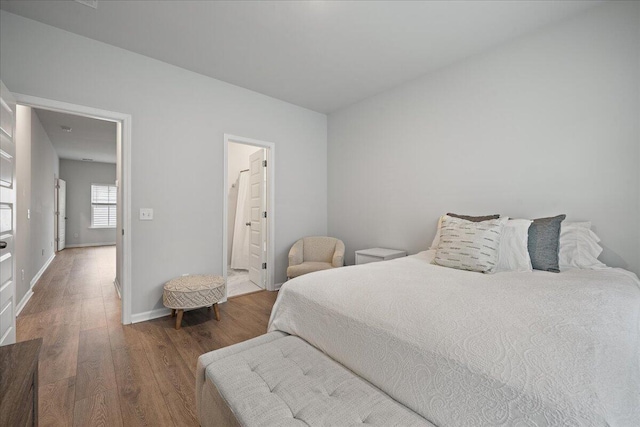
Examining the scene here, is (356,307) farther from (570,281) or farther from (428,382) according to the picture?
(570,281)

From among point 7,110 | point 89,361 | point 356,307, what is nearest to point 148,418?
point 89,361

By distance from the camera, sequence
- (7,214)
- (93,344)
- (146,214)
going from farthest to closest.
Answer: (146,214) → (93,344) → (7,214)

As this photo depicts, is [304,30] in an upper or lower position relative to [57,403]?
upper

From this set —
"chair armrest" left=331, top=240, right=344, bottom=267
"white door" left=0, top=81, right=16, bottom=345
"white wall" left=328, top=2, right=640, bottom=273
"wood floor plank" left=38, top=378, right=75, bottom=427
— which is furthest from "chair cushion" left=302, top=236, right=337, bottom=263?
"white door" left=0, top=81, right=16, bottom=345

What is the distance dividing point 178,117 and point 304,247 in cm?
222

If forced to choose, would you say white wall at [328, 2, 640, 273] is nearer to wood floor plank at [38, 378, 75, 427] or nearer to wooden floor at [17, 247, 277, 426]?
wooden floor at [17, 247, 277, 426]

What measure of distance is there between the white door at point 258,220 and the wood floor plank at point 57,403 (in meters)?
2.30

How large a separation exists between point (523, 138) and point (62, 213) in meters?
10.2

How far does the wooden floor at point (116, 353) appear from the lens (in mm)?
1582

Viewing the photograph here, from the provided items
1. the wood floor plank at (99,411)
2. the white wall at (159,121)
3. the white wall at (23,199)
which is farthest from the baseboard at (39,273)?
the wood floor plank at (99,411)

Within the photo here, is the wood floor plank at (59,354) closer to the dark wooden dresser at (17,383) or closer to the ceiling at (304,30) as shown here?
the dark wooden dresser at (17,383)

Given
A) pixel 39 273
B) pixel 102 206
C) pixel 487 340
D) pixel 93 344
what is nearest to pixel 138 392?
pixel 93 344

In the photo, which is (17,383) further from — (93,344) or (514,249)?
(514,249)

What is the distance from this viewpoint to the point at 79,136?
5559 millimetres
